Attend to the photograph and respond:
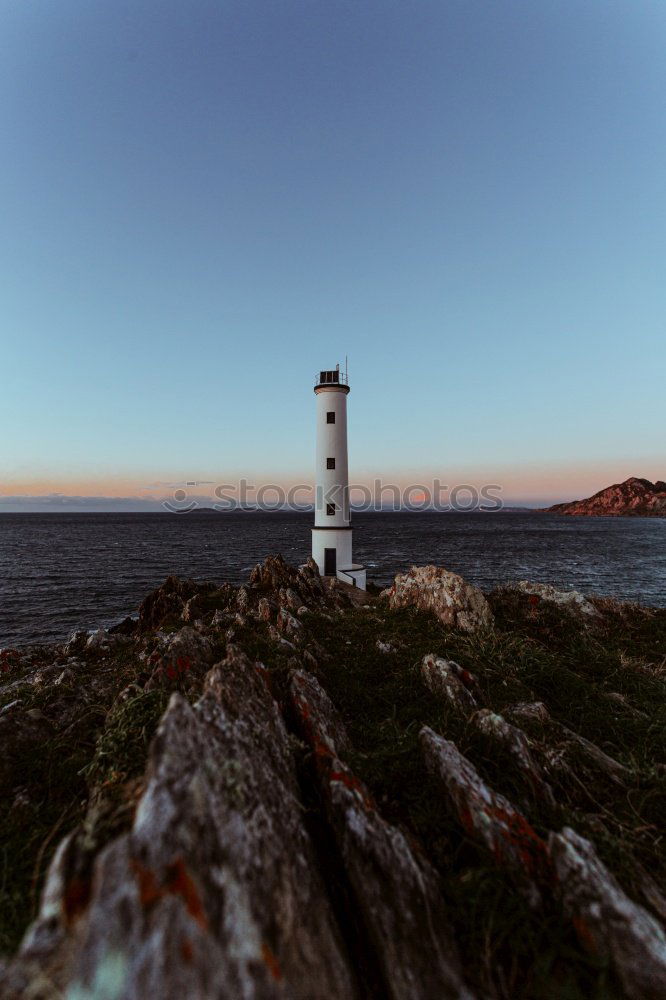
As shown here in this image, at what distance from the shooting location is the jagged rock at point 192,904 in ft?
6.81

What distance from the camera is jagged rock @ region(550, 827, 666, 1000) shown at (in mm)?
2893

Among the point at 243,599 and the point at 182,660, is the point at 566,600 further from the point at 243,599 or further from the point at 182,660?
the point at 243,599

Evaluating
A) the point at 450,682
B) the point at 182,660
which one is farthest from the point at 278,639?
the point at 450,682

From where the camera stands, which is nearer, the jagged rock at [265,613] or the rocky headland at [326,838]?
the rocky headland at [326,838]

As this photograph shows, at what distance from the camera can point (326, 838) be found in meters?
3.85

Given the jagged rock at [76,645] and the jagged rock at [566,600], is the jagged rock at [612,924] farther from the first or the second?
the jagged rock at [76,645]

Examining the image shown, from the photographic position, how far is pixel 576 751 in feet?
19.0

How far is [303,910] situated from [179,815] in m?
1.20

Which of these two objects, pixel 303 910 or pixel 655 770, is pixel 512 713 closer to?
pixel 655 770

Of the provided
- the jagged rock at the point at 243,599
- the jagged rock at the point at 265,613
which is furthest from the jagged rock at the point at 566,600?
the jagged rock at the point at 243,599

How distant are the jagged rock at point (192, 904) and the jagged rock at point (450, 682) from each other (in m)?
4.03

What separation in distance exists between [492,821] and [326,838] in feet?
5.37

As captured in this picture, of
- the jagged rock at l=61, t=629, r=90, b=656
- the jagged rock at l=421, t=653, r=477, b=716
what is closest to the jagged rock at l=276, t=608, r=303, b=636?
the jagged rock at l=421, t=653, r=477, b=716

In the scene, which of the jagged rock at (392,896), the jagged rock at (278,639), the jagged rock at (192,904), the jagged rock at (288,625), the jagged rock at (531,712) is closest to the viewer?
the jagged rock at (192,904)
